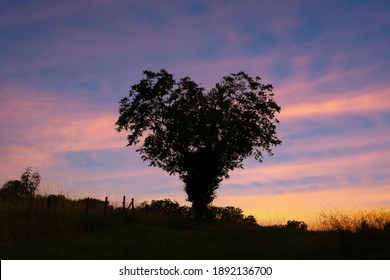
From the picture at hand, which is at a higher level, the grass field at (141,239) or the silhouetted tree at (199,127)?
the silhouetted tree at (199,127)

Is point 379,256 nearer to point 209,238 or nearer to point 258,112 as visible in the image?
point 209,238

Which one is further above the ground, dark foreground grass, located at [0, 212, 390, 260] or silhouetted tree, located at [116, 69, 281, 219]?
silhouetted tree, located at [116, 69, 281, 219]

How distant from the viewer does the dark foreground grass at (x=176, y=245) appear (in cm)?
1859

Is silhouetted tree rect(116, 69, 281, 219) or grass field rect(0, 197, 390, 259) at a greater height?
silhouetted tree rect(116, 69, 281, 219)

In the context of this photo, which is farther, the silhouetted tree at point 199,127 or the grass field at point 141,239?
the silhouetted tree at point 199,127

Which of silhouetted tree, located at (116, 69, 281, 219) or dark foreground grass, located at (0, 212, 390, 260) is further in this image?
silhouetted tree, located at (116, 69, 281, 219)

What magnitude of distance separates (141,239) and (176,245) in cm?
228

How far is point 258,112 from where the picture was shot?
45906mm

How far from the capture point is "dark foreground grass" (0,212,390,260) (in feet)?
61.0

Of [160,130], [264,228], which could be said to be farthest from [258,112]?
[264,228]

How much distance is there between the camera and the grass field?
1888 centimetres

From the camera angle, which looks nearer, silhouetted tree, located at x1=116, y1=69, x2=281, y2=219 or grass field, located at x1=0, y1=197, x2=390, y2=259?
grass field, located at x1=0, y1=197, x2=390, y2=259

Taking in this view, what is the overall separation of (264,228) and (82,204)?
1326 centimetres
